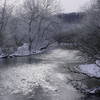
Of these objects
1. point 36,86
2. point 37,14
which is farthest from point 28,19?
point 36,86

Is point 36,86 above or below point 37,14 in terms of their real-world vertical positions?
below

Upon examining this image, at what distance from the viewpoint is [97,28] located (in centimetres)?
2673

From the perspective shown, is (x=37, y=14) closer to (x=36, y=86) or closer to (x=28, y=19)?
(x=28, y=19)

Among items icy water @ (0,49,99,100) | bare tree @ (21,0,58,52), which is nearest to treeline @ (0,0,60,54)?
bare tree @ (21,0,58,52)

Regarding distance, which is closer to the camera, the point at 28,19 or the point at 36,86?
the point at 36,86

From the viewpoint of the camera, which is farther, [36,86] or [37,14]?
[37,14]

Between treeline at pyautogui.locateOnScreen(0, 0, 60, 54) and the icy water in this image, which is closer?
the icy water

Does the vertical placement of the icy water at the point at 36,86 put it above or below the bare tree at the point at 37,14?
below

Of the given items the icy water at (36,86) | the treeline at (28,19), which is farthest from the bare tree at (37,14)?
the icy water at (36,86)

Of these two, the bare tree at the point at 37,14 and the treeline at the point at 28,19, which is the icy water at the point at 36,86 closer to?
the treeline at the point at 28,19

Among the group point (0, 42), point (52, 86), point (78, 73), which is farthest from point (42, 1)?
point (52, 86)

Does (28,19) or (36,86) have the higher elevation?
(28,19)

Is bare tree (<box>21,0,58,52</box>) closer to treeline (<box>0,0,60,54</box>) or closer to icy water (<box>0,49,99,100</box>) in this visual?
treeline (<box>0,0,60,54</box>)

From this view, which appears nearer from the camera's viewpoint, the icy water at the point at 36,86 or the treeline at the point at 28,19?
the icy water at the point at 36,86
